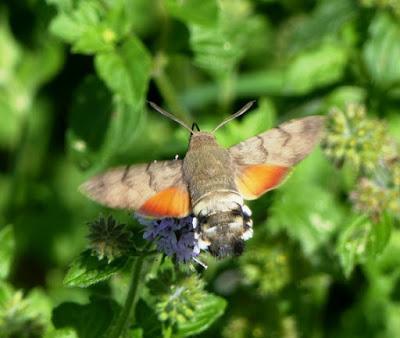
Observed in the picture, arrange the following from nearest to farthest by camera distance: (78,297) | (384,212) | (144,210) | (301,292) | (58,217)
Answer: (144,210)
(384,212)
(301,292)
(78,297)
(58,217)

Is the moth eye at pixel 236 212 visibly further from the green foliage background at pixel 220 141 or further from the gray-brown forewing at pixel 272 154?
the green foliage background at pixel 220 141

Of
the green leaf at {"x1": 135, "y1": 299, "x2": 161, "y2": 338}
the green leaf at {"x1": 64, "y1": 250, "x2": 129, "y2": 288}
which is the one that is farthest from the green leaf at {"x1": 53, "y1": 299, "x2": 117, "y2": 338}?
the green leaf at {"x1": 64, "y1": 250, "x2": 129, "y2": 288}

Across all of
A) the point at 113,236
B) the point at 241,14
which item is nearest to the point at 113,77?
the point at 113,236

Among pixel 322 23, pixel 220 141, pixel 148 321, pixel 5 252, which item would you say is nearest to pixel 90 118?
pixel 220 141

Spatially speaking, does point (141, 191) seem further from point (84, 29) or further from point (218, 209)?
point (84, 29)

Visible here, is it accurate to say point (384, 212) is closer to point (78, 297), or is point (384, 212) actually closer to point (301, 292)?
point (301, 292)

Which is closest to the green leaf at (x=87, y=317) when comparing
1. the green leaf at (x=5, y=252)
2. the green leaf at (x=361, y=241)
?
the green leaf at (x=5, y=252)

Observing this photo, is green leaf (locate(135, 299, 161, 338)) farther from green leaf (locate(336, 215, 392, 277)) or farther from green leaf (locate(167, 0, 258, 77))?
green leaf (locate(167, 0, 258, 77))

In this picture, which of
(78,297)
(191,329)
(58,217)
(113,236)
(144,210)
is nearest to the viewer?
(144,210)
